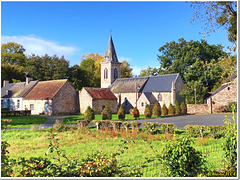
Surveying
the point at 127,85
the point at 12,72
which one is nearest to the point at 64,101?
the point at 12,72

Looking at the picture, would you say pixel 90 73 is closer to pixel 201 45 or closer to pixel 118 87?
pixel 118 87

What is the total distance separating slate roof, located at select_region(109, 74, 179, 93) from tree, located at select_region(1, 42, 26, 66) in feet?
92.6

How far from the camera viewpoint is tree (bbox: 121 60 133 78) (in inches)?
1519

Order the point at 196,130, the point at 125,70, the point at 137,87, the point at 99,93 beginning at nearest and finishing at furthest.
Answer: the point at 196,130, the point at 99,93, the point at 137,87, the point at 125,70

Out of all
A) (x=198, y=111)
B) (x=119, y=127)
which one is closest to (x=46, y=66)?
(x=119, y=127)

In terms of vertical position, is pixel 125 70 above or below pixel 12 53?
above

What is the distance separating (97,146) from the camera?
873cm

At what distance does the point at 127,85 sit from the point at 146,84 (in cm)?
317

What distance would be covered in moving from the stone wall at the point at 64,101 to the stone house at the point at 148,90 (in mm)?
20150

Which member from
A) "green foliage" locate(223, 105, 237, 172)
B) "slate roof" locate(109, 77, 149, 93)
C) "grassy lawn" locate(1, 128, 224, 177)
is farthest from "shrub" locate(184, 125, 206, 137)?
"slate roof" locate(109, 77, 149, 93)

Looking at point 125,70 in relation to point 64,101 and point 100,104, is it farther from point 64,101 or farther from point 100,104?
point 64,101

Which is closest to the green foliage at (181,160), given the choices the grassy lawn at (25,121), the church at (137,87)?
the grassy lawn at (25,121)

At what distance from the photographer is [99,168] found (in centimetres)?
390

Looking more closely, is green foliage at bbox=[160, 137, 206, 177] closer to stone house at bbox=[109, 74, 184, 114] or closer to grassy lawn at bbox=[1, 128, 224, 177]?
grassy lawn at bbox=[1, 128, 224, 177]
